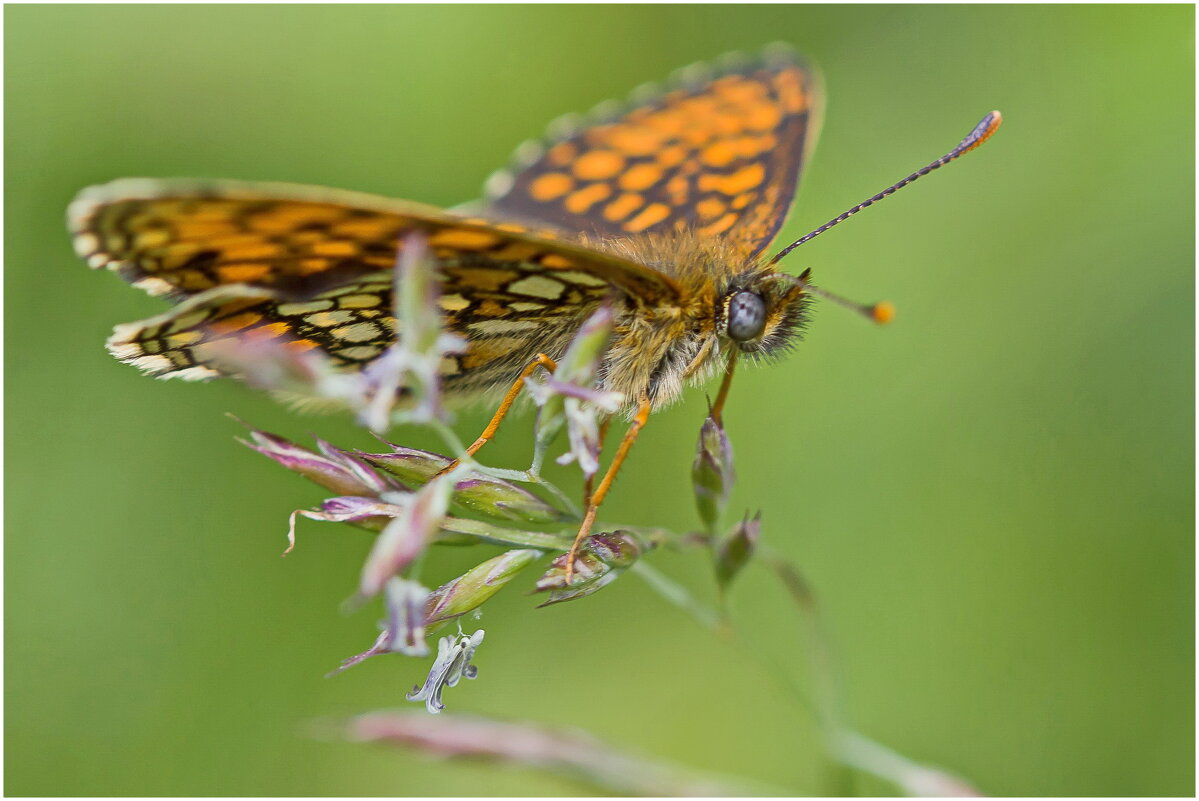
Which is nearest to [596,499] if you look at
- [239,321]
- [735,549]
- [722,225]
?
[735,549]

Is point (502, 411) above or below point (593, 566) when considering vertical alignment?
above

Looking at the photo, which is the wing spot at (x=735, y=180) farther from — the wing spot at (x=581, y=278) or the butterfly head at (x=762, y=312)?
the wing spot at (x=581, y=278)

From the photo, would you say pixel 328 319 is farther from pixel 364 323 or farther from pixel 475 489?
pixel 475 489

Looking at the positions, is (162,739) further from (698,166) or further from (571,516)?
(698,166)

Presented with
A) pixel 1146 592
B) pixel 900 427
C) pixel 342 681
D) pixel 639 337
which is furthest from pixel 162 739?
pixel 1146 592

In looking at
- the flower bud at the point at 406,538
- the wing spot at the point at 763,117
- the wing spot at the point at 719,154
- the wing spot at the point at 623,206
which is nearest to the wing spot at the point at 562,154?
the wing spot at the point at 623,206

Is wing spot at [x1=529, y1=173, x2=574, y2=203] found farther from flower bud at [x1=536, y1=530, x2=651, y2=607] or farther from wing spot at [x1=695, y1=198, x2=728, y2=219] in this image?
flower bud at [x1=536, y1=530, x2=651, y2=607]

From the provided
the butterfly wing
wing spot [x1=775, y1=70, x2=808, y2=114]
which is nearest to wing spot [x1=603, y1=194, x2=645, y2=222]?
wing spot [x1=775, y1=70, x2=808, y2=114]
